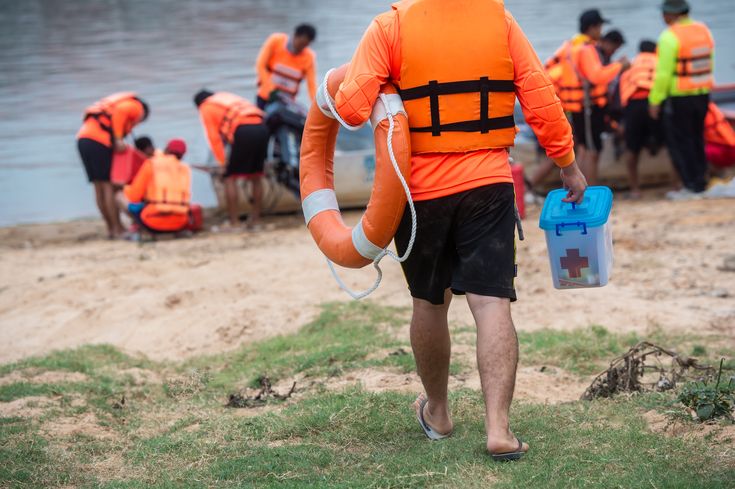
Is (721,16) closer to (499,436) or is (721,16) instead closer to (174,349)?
(174,349)

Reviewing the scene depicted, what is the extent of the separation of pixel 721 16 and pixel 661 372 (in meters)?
22.8

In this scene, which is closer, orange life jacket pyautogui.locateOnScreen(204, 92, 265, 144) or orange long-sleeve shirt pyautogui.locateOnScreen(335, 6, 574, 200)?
orange long-sleeve shirt pyautogui.locateOnScreen(335, 6, 574, 200)

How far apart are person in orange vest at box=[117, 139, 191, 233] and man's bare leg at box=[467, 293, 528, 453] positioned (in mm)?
6627

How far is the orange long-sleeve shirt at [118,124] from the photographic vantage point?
9961mm

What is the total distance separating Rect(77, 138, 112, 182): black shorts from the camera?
9.95 m

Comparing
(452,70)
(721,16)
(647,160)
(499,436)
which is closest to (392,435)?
(499,436)

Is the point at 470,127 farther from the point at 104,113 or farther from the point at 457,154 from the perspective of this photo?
the point at 104,113

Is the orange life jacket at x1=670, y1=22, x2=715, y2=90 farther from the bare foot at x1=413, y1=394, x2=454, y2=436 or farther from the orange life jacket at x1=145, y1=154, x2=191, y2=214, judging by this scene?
the bare foot at x1=413, y1=394, x2=454, y2=436

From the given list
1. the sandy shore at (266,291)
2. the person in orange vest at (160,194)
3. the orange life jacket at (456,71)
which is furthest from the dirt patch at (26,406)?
the person in orange vest at (160,194)

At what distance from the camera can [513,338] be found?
11.6ft

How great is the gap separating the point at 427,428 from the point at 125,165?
6926 mm

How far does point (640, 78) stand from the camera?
396 inches

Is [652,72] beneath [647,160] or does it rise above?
above

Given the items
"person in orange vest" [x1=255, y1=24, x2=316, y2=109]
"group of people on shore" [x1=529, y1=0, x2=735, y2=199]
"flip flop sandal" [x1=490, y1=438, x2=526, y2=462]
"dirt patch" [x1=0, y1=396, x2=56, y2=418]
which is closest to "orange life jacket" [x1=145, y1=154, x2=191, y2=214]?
"person in orange vest" [x1=255, y1=24, x2=316, y2=109]
